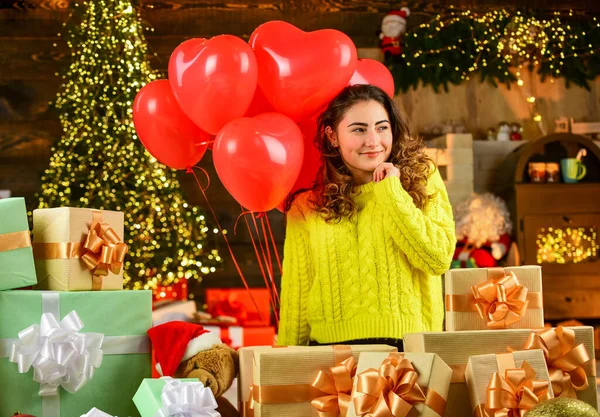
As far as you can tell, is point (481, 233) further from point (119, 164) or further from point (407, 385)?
point (407, 385)

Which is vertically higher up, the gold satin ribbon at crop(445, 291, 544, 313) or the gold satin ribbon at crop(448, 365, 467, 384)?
the gold satin ribbon at crop(445, 291, 544, 313)

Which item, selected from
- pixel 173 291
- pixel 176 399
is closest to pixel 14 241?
pixel 176 399

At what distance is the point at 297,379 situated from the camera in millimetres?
1506

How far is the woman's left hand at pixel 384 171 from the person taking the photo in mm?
1819

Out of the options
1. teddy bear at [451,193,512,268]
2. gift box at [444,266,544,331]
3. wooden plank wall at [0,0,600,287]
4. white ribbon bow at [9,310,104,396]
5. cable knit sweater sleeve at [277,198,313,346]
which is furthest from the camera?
wooden plank wall at [0,0,600,287]

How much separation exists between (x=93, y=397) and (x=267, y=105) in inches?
33.3

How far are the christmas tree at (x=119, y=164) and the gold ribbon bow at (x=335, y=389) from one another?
289 centimetres

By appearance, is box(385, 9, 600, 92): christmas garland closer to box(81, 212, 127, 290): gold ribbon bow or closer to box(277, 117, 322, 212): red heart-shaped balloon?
box(277, 117, 322, 212): red heart-shaped balloon

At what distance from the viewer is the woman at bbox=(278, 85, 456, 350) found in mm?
1798

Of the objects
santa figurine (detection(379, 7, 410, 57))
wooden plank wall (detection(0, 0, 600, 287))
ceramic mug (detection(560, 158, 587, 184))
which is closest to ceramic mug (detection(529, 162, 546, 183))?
ceramic mug (detection(560, 158, 587, 184))

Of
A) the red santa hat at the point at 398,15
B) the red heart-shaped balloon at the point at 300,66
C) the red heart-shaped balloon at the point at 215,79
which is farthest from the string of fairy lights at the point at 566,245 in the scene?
the red heart-shaped balloon at the point at 215,79

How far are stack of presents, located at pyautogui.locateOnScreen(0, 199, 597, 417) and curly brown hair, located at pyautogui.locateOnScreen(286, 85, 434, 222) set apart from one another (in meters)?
0.27

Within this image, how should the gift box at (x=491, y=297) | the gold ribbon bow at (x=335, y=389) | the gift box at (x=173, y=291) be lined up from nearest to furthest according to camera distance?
1. the gold ribbon bow at (x=335, y=389)
2. the gift box at (x=491, y=297)
3. the gift box at (x=173, y=291)

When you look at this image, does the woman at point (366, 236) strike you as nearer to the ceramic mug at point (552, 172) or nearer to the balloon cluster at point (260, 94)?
the balloon cluster at point (260, 94)
